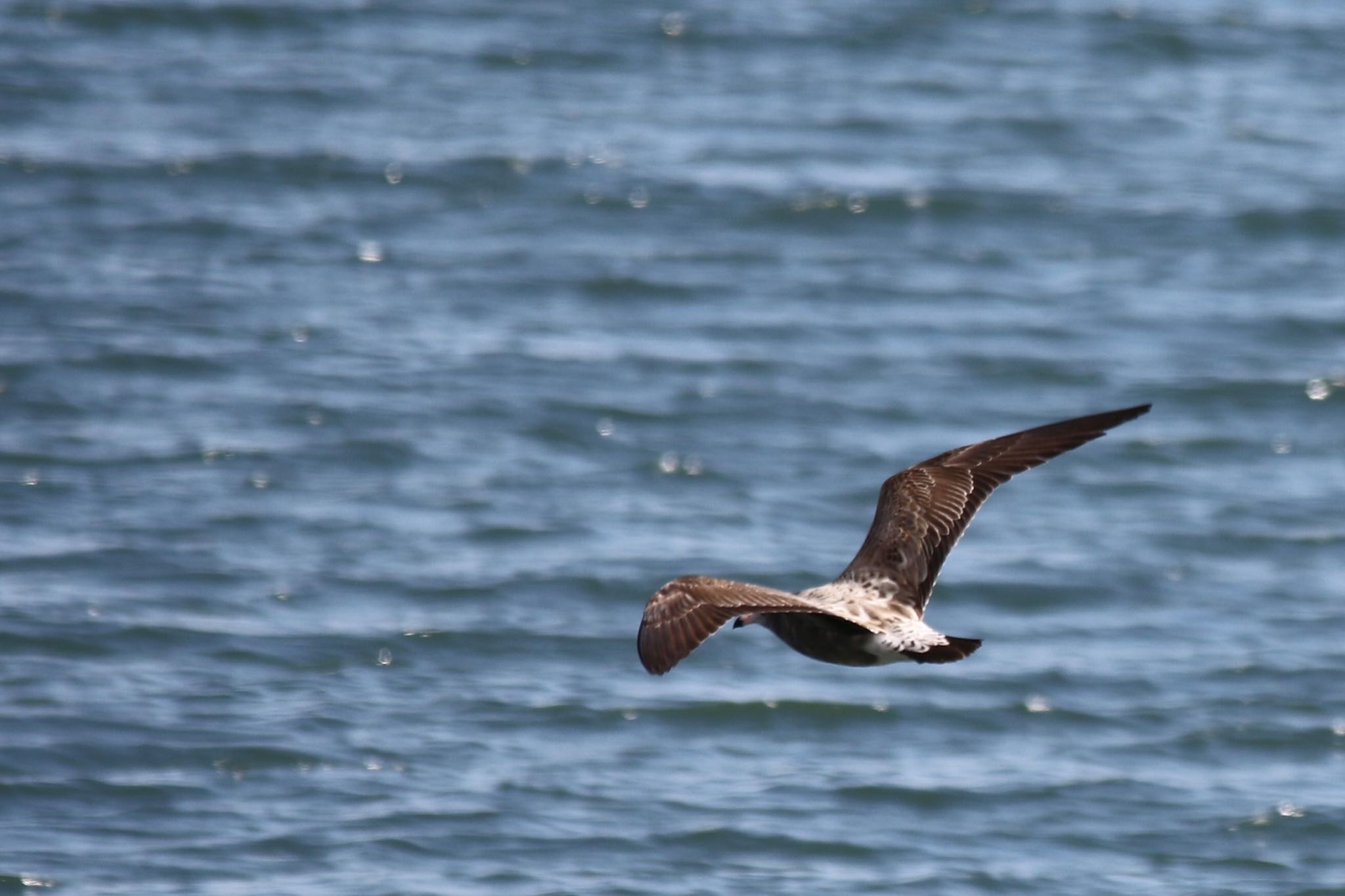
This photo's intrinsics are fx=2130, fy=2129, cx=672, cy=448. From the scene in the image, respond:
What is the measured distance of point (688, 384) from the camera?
13.4m

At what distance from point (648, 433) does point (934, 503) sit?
6.22m

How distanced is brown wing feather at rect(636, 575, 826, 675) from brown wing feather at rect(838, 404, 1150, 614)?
87 centimetres

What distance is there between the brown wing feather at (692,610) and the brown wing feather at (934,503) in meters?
0.87

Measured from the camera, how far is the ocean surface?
9125 mm

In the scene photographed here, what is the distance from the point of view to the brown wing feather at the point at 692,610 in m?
5.33

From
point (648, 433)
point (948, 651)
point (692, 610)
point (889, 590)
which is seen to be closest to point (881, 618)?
point (889, 590)

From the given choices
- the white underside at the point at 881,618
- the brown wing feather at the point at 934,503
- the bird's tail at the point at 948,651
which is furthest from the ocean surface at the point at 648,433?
the bird's tail at the point at 948,651

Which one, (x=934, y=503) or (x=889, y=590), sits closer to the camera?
(x=889, y=590)

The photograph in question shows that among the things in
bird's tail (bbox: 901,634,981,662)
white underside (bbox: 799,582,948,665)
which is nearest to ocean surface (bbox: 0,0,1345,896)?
white underside (bbox: 799,582,948,665)

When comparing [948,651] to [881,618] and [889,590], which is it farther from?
[889,590]

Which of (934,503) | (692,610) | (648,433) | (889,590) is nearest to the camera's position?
(692,610)

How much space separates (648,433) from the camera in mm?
12852

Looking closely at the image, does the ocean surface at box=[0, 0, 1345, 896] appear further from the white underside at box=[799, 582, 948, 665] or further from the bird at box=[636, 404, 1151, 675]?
the white underside at box=[799, 582, 948, 665]

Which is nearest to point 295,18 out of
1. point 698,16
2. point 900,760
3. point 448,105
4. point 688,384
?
point 448,105
